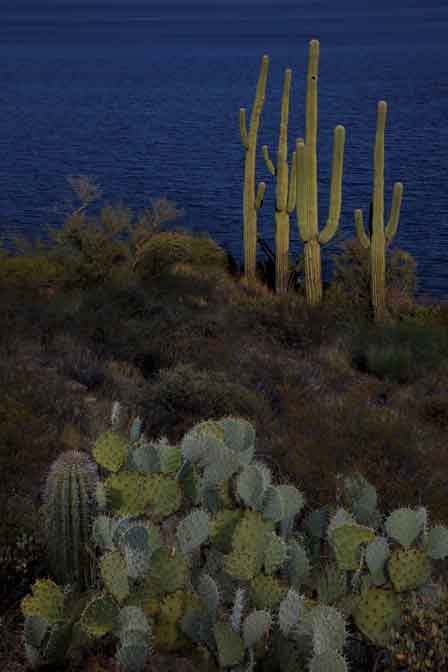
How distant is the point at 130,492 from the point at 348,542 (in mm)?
1030

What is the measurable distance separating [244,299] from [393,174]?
21.7 metres

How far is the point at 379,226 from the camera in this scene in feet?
44.7

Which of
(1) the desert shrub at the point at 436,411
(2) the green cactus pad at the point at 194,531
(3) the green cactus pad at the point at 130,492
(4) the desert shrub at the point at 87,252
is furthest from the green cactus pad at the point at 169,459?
(4) the desert shrub at the point at 87,252

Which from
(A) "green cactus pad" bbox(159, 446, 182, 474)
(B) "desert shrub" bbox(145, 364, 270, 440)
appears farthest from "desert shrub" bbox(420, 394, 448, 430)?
(A) "green cactus pad" bbox(159, 446, 182, 474)

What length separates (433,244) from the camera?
2425cm

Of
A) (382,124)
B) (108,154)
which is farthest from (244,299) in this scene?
(108,154)

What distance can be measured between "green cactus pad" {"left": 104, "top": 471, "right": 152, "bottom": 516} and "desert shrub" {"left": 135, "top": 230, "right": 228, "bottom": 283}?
1099 cm

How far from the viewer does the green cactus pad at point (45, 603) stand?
3264 millimetres

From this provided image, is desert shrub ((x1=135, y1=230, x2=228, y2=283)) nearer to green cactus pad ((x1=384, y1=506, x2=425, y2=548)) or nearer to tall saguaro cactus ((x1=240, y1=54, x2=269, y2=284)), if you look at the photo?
tall saguaro cactus ((x1=240, y1=54, x2=269, y2=284))

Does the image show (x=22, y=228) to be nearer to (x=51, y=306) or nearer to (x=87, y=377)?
(x=51, y=306)

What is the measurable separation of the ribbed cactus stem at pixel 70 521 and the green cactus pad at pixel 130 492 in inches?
6.0

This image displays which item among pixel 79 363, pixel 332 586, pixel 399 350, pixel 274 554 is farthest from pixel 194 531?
pixel 399 350

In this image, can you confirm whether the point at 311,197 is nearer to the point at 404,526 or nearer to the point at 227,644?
the point at 404,526

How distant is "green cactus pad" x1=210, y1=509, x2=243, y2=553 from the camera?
359 cm
